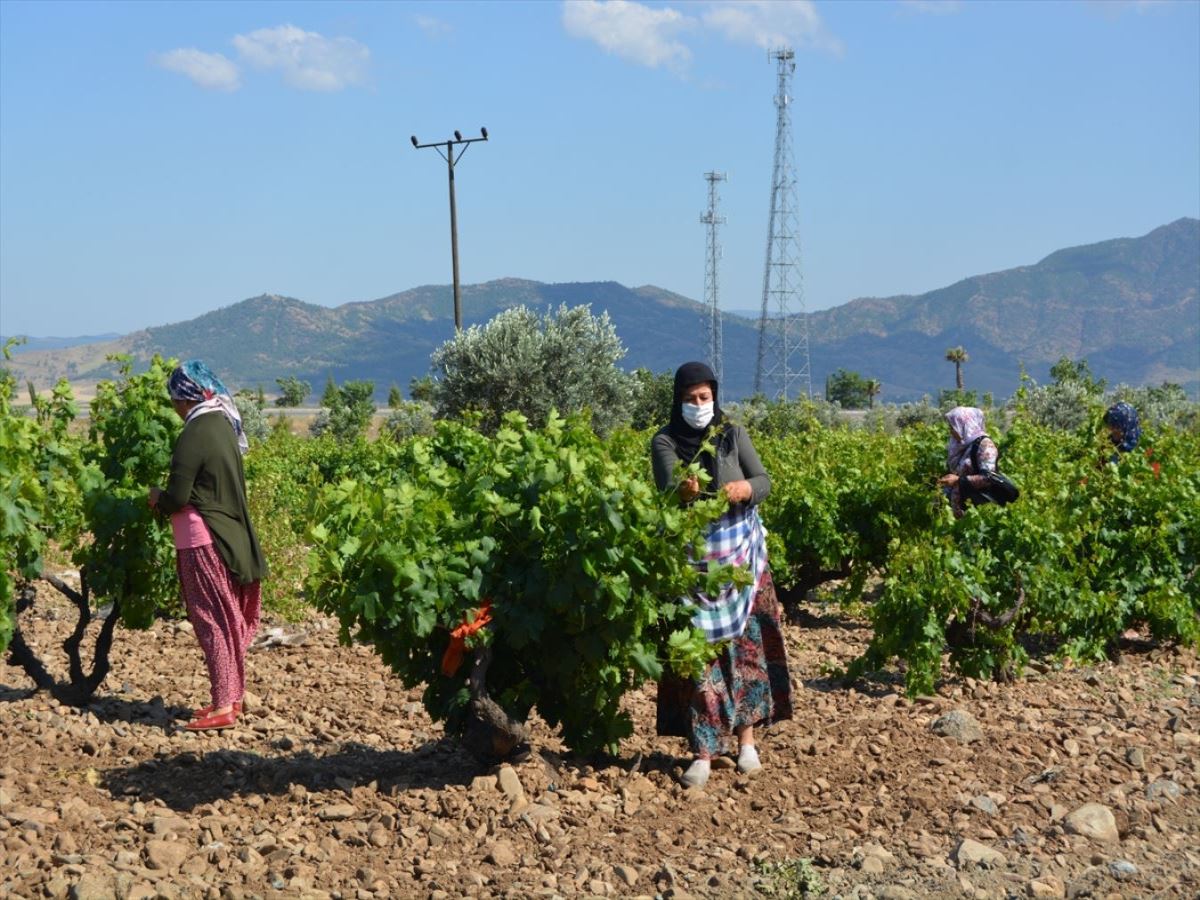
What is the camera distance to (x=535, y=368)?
25.6 m

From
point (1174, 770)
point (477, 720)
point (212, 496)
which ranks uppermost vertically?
point (212, 496)

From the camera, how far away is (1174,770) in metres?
5.29

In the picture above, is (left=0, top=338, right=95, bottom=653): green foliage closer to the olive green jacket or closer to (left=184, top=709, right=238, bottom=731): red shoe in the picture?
the olive green jacket

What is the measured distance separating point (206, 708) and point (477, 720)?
1851 millimetres

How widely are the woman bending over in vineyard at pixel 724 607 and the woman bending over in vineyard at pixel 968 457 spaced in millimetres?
2179

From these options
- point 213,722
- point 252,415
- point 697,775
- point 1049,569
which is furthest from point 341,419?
point 697,775

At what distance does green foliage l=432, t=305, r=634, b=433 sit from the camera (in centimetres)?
2569

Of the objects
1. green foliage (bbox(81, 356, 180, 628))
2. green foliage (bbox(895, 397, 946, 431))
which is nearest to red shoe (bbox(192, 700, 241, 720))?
green foliage (bbox(81, 356, 180, 628))

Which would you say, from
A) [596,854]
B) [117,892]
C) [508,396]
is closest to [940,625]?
[596,854]

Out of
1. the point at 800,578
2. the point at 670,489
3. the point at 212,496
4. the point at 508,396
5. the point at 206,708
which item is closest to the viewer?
the point at 670,489

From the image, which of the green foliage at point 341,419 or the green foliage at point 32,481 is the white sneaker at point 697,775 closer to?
the green foliage at point 32,481

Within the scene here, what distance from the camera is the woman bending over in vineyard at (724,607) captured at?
4.90 m

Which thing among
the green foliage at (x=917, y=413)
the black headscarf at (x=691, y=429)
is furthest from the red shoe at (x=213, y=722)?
the green foliage at (x=917, y=413)

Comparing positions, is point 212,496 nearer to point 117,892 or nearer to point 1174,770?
point 117,892
